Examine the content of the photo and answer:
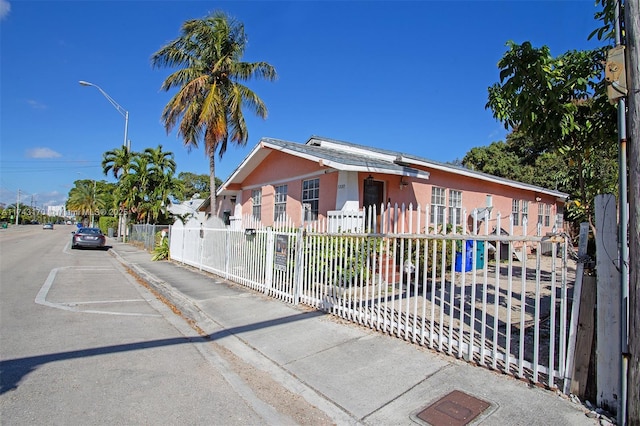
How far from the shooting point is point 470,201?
49.5 feet

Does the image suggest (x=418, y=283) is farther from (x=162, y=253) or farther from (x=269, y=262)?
(x=162, y=253)

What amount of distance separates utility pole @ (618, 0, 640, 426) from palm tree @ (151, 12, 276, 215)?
48.5ft

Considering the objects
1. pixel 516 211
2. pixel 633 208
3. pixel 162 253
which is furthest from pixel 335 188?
pixel 516 211

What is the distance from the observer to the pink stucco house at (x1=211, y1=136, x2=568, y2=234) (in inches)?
404

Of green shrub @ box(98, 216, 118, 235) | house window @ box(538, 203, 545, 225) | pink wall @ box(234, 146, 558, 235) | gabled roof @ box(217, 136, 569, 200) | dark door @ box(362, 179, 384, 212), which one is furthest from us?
green shrub @ box(98, 216, 118, 235)

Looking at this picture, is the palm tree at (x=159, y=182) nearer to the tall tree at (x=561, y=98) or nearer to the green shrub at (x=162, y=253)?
the green shrub at (x=162, y=253)

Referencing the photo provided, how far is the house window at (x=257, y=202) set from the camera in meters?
15.3

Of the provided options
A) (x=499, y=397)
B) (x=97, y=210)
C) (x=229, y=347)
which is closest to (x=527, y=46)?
(x=499, y=397)

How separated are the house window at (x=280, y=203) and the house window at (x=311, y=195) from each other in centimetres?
139

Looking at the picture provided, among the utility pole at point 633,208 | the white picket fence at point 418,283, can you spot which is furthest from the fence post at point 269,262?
the utility pole at point 633,208

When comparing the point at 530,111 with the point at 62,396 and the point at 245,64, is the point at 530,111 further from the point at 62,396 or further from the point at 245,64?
the point at 245,64

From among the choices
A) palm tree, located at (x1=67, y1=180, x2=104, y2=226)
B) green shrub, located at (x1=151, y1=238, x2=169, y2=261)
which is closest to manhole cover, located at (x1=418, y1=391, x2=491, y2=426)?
green shrub, located at (x1=151, y1=238, x2=169, y2=261)

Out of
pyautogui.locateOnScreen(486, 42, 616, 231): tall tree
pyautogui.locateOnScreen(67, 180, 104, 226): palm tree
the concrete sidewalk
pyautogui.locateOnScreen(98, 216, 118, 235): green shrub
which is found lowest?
the concrete sidewalk

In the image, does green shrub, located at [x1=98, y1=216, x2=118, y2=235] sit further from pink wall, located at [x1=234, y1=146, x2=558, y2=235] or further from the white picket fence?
the white picket fence
